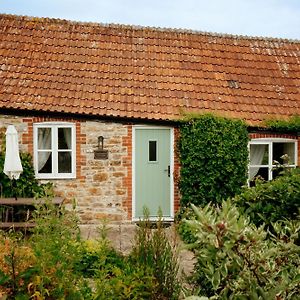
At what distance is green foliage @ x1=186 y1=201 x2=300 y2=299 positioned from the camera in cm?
464

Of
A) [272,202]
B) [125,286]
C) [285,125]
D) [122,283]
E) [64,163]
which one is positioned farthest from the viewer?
[285,125]

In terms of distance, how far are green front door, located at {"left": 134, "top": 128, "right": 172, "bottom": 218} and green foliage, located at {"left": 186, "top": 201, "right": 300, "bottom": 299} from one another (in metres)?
8.13

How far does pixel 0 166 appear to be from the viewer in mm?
12594

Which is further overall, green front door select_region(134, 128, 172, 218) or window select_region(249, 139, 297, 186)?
window select_region(249, 139, 297, 186)

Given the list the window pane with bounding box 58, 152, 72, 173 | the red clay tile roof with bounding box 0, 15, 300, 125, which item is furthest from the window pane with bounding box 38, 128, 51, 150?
the red clay tile roof with bounding box 0, 15, 300, 125

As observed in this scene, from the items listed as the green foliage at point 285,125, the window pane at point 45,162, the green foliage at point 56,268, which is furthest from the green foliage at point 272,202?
the window pane at point 45,162

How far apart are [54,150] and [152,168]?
259 centimetres

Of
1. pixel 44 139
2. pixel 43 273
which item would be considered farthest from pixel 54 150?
pixel 43 273

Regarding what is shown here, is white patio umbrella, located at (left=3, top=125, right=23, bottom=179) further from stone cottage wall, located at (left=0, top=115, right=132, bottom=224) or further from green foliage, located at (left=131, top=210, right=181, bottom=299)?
green foliage, located at (left=131, top=210, right=181, bottom=299)

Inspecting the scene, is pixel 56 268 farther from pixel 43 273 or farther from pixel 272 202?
pixel 272 202

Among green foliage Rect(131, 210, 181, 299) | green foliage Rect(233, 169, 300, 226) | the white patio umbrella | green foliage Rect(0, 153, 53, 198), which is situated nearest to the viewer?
green foliage Rect(131, 210, 181, 299)

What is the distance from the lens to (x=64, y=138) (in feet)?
43.6

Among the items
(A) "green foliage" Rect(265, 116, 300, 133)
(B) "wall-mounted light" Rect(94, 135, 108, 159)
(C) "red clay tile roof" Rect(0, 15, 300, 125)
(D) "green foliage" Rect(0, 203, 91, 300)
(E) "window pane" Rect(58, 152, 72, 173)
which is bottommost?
(D) "green foliage" Rect(0, 203, 91, 300)

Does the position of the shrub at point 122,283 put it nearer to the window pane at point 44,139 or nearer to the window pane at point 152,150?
the window pane at point 152,150
